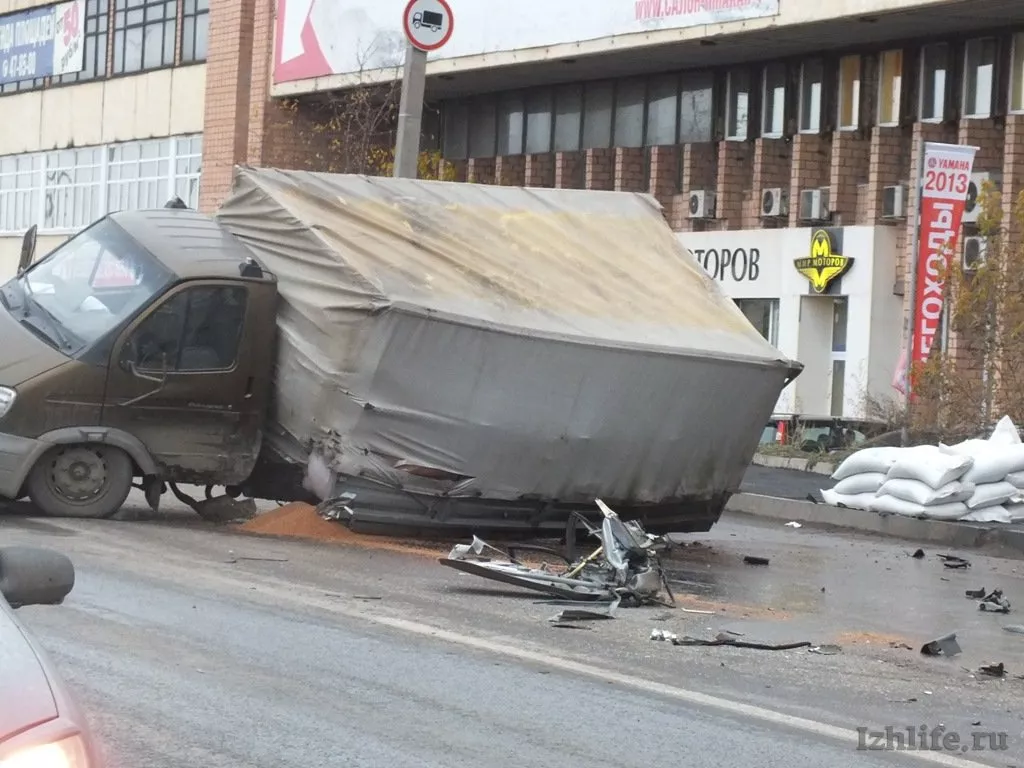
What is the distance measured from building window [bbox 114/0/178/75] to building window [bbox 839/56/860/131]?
18.6m

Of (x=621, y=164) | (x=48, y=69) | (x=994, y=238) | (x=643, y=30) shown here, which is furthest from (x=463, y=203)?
(x=48, y=69)

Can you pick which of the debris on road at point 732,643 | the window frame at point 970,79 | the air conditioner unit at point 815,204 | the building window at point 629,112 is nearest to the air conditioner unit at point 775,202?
the air conditioner unit at point 815,204

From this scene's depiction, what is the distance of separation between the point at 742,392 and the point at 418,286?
265cm

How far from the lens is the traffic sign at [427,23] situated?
1745 centimetres

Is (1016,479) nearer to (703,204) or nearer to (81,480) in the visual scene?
(81,480)

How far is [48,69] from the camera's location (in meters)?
45.8

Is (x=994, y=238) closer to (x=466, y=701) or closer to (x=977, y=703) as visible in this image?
(x=977, y=703)

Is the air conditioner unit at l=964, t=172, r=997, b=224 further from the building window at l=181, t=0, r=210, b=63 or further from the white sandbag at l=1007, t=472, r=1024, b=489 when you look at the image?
the building window at l=181, t=0, r=210, b=63

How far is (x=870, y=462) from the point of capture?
55.9ft

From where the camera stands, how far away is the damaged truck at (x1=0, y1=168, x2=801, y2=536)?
1209 cm

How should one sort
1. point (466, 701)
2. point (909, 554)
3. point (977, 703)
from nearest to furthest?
point (466, 701) < point (977, 703) < point (909, 554)

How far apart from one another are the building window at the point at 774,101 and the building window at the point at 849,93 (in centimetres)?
127

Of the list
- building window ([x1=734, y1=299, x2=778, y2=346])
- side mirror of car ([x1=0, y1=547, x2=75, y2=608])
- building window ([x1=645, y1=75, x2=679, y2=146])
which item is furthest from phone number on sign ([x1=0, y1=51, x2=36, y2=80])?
side mirror of car ([x1=0, y1=547, x2=75, y2=608])

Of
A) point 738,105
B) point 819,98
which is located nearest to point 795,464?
point 819,98
